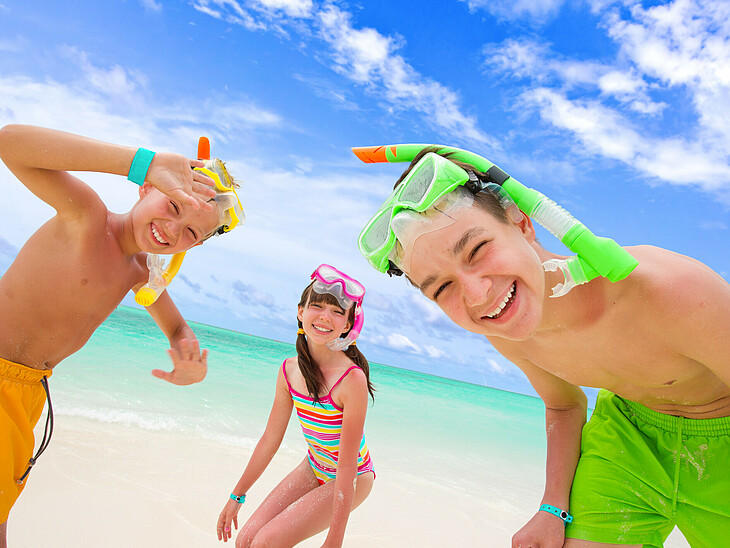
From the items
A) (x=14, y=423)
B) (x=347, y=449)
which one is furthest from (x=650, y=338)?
(x=14, y=423)

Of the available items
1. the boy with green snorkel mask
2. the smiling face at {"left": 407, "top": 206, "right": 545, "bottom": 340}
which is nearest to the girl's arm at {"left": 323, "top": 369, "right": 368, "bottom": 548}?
the boy with green snorkel mask

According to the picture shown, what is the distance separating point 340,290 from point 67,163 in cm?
201

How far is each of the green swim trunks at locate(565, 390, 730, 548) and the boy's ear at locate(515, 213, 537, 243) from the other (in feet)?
4.19

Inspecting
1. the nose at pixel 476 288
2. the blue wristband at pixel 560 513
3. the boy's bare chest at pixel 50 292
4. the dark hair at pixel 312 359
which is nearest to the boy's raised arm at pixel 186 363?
the boy's bare chest at pixel 50 292

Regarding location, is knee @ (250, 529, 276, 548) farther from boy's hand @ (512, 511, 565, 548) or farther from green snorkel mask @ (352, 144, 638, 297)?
green snorkel mask @ (352, 144, 638, 297)

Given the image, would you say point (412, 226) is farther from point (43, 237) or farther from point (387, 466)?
point (387, 466)

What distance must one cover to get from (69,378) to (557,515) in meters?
8.56

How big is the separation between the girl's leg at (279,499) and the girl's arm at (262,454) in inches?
5.8

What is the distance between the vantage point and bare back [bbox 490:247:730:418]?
2.19 metres

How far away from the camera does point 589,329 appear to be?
99.1 inches

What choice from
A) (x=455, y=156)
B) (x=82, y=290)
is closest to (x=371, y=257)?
(x=455, y=156)

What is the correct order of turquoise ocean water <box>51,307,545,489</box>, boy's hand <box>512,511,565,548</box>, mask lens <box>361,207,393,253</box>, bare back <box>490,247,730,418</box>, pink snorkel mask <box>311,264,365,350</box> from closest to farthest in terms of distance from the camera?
bare back <box>490,247,730,418</box>
mask lens <box>361,207,393,253</box>
boy's hand <box>512,511,565,548</box>
pink snorkel mask <box>311,264,365,350</box>
turquoise ocean water <box>51,307,545,489</box>

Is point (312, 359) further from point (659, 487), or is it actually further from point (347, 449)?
point (659, 487)

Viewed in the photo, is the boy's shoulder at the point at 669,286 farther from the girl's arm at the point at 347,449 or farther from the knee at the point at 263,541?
the knee at the point at 263,541
